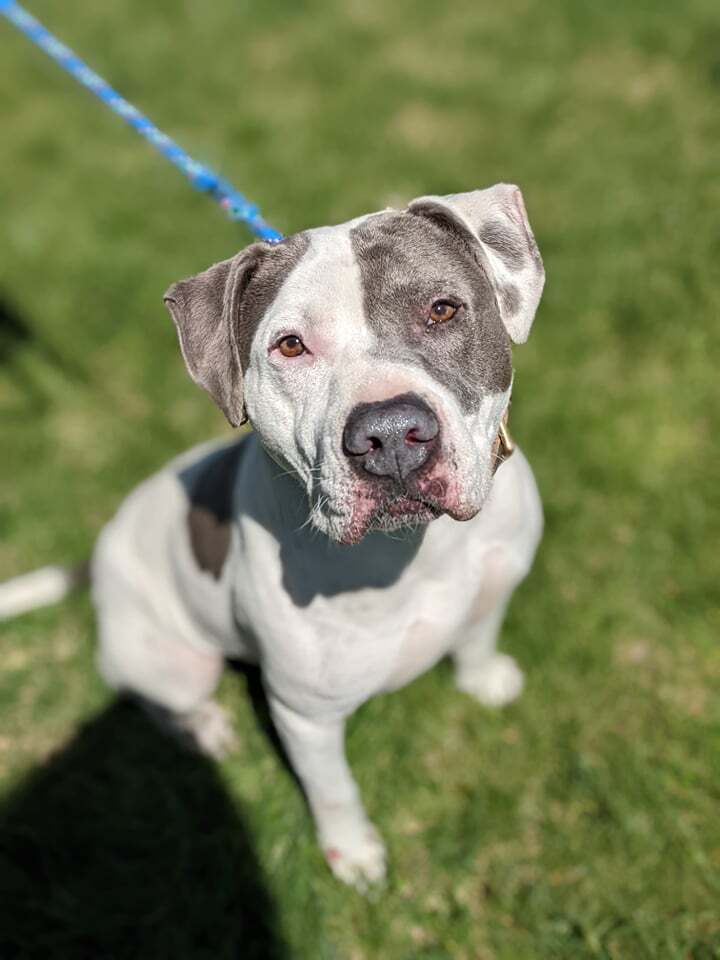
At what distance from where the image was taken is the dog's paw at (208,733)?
157 inches

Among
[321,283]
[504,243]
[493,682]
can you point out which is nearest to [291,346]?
[321,283]

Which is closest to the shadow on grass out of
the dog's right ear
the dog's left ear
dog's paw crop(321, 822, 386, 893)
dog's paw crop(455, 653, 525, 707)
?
dog's paw crop(321, 822, 386, 893)

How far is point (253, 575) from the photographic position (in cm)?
288

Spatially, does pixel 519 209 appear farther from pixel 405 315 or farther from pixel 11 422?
pixel 11 422

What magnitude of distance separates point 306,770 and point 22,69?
811 centimetres

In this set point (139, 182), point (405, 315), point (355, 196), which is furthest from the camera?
point (139, 182)

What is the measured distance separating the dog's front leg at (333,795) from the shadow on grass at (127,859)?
354 mm

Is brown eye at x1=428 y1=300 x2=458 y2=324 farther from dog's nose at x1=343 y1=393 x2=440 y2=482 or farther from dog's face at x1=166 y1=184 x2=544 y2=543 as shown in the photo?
dog's nose at x1=343 y1=393 x2=440 y2=482

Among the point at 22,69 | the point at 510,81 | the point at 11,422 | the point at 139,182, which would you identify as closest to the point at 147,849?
the point at 11,422

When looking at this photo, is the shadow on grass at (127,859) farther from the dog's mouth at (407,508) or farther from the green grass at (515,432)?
the dog's mouth at (407,508)

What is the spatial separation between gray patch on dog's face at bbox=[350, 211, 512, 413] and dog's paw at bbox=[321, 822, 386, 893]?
1.94m

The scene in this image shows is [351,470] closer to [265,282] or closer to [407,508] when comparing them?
[407,508]

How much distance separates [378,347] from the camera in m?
2.34

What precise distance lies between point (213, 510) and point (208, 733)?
50.6 inches
